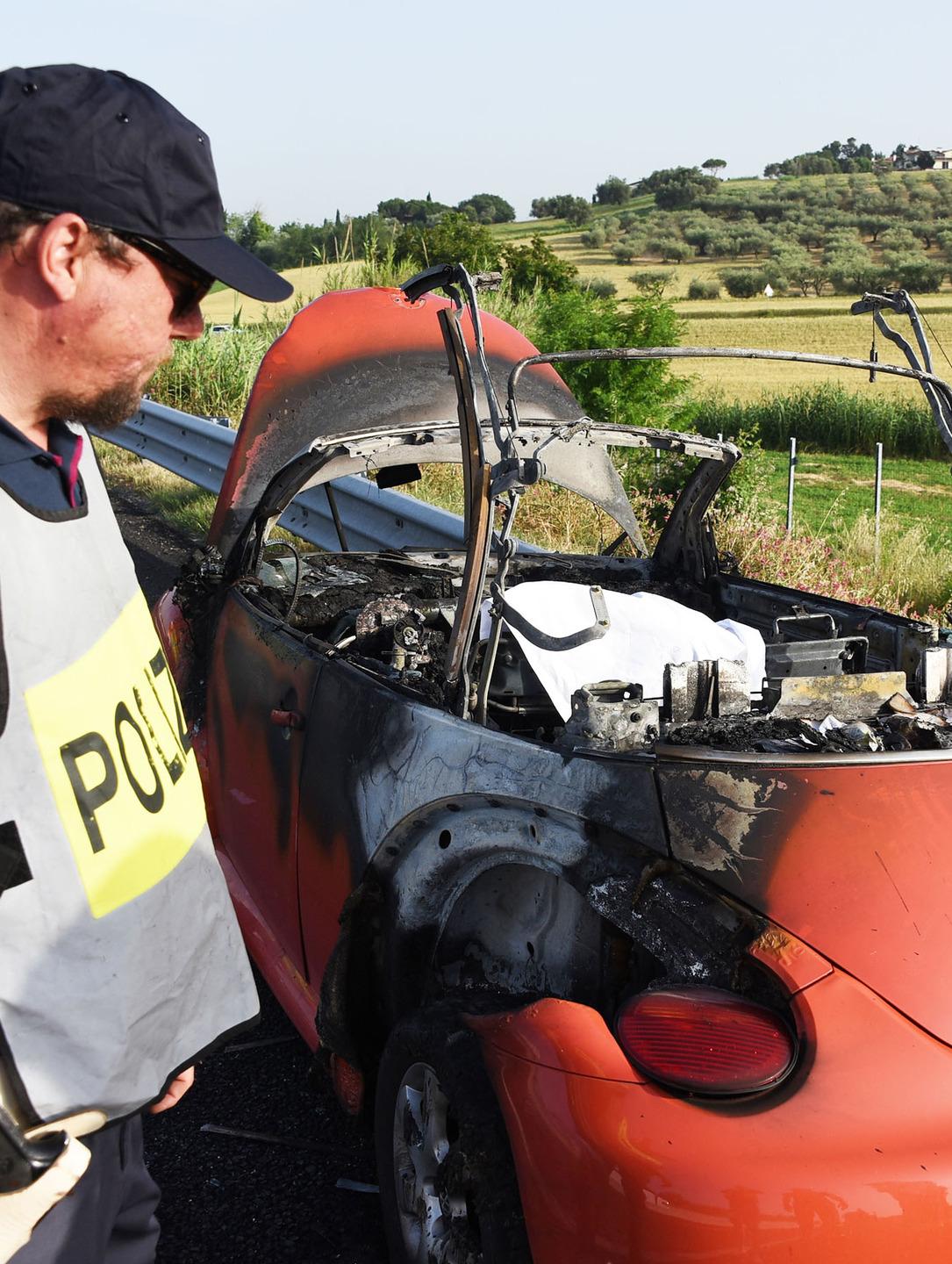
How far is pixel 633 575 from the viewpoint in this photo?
456cm

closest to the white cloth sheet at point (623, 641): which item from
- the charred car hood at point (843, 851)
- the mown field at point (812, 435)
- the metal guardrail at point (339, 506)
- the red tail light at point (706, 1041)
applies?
the charred car hood at point (843, 851)

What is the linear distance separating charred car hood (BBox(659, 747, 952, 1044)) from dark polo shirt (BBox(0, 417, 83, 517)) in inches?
44.4

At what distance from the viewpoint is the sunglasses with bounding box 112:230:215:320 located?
4.99 ft

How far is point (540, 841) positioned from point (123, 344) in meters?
1.20

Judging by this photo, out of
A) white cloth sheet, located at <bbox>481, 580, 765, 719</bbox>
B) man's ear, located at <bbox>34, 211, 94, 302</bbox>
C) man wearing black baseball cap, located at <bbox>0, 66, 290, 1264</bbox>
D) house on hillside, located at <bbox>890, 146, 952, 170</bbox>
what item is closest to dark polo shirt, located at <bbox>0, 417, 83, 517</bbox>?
man wearing black baseball cap, located at <bbox>0, 66, 290, 1264</bbox>

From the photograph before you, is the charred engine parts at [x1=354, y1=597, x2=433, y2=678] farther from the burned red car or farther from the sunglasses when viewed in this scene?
the sunglasses

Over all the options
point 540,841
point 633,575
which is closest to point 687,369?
point 633,575

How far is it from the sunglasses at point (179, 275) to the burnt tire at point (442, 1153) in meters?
1.34

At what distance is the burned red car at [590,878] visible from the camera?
70.8 inches

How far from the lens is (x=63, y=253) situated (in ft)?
4.75

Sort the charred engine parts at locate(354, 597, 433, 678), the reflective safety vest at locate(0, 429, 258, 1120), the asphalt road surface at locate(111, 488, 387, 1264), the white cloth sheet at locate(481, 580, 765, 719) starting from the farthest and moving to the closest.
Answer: the charred engine parts at locate(354, 597, 433, 678)
the white cloth sheet at locate(481, 580, 765, 719)
the asphalt road surface at locate(111, 488, 387, 1264)
the reflective safety vest at locate(0, 429, 258, 1120)

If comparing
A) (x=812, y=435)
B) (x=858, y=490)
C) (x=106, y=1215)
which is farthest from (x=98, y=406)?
(x=812, y=435)

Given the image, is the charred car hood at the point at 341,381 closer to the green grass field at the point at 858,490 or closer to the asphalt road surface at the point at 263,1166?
the asphalt road surface at the point at 263,1166

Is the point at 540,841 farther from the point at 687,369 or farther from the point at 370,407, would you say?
the point at 687,369
